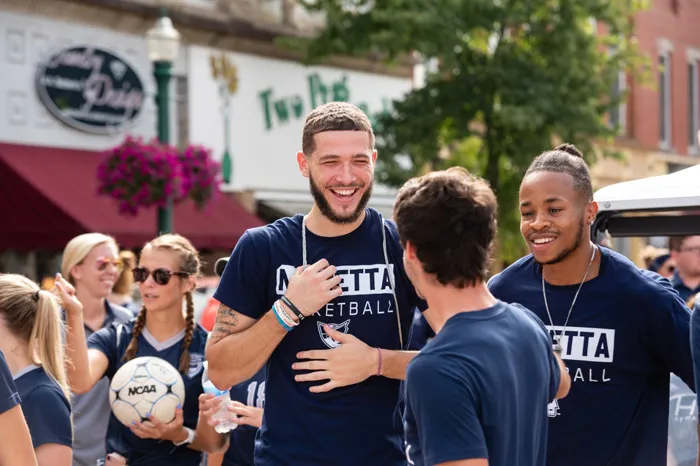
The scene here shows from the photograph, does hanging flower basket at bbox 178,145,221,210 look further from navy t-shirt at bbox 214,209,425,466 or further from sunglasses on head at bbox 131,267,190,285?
navy t-shirt at bbox 214,209,425,466

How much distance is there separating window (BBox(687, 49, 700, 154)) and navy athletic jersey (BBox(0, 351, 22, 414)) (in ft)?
107

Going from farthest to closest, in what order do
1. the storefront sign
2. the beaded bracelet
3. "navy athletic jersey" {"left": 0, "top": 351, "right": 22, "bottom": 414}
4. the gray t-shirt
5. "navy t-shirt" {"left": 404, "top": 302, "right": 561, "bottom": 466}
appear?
the storefront sign < the gray t-shirt < the beaded bracelet < "navy athletic jersey" {"left": 0, "top": 351, "right": 22, "bottom": 414} < "navy t-shirt" {"left": 404, "top": 302, "right": 561, "bottom": 466}

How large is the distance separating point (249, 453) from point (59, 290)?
4.31 ft

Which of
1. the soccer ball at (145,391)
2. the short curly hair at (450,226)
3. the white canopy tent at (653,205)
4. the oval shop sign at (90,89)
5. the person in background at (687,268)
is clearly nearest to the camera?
the short curly hair at (450,226)

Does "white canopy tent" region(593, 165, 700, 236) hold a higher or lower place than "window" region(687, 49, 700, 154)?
lower

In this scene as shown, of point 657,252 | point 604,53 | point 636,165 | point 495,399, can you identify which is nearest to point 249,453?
point 495,399

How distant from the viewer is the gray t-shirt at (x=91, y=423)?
6895mm

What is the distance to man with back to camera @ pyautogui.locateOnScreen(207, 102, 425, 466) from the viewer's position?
421 cm

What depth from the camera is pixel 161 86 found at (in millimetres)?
14469

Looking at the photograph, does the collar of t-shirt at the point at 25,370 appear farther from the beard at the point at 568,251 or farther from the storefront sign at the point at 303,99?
the storefront sign at the point at 303,99

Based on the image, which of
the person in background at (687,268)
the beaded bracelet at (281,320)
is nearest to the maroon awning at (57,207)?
the person in background at (687,268)

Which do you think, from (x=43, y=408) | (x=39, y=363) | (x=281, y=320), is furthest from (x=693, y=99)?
(x=281, y=320)

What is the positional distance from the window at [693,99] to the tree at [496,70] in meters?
14.9

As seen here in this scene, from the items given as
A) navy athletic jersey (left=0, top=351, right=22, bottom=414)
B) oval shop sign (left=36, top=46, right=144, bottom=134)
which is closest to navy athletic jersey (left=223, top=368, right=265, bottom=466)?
navy athletic jersey (left=0, top=351, right=22, bottom=414)
